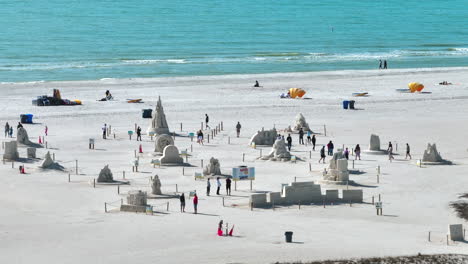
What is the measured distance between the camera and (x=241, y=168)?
185ft

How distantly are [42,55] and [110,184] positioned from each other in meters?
92.0

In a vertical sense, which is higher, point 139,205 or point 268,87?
point 268,87

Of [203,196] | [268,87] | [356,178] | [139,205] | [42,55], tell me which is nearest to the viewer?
[139,205]

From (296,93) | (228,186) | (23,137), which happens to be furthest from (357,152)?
(296,93)

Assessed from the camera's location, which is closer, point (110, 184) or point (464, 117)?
point (110, 184)

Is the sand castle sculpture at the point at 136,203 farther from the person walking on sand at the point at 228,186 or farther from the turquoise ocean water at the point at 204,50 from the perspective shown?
the turquoise ocean water at the point at 204,50

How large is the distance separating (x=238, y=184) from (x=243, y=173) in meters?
0.79

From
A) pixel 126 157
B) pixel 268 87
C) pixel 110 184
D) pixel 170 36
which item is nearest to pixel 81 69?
pixel 268 87

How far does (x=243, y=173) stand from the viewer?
185 ft

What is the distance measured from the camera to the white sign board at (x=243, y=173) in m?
56.3

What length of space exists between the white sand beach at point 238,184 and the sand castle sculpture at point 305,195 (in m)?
0.83

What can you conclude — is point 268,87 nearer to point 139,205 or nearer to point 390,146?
point 390,146

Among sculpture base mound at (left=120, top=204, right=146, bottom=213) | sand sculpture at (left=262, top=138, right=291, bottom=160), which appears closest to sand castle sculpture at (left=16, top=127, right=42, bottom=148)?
sand sculpture at (left=262, top=138, right=291, bottom=160)

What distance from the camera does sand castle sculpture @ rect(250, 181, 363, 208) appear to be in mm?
52062
